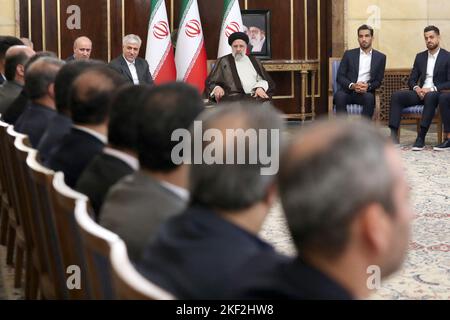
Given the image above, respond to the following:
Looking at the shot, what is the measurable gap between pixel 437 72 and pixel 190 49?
3.30 metres

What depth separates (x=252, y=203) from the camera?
5.31 feet

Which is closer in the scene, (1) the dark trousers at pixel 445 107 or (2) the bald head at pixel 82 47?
(2) the bald head at pixel 82 47

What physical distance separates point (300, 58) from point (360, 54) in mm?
2193

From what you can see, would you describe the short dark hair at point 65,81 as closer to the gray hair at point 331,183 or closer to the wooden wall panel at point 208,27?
the gray hair at point 331,183

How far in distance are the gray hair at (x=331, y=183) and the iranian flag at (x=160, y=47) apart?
9.87 metres

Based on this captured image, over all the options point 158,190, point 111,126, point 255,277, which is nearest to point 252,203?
point 255,277

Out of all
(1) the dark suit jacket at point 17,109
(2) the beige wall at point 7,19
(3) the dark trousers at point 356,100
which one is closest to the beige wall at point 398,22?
(3) the dark trousers at point 356,100

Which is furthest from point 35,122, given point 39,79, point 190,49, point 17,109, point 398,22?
point 398,22

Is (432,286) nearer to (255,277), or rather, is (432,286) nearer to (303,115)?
(255,277)

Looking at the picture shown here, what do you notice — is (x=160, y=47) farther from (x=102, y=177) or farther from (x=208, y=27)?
(x=102, y=177)

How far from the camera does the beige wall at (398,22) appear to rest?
1268 cm

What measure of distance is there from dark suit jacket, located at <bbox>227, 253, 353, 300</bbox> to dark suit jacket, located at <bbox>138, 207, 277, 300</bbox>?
217mm

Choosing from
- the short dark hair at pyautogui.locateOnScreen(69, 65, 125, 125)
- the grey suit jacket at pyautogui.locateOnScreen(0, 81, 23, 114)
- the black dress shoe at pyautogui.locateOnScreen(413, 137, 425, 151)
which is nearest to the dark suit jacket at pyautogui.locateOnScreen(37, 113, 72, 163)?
the short dark hair at pyautogui.locateOnScreen(69, 65, 125, 125)

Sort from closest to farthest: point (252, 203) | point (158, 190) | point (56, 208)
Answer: point (252, 203)
point (158, 190)
point (56, 208)
